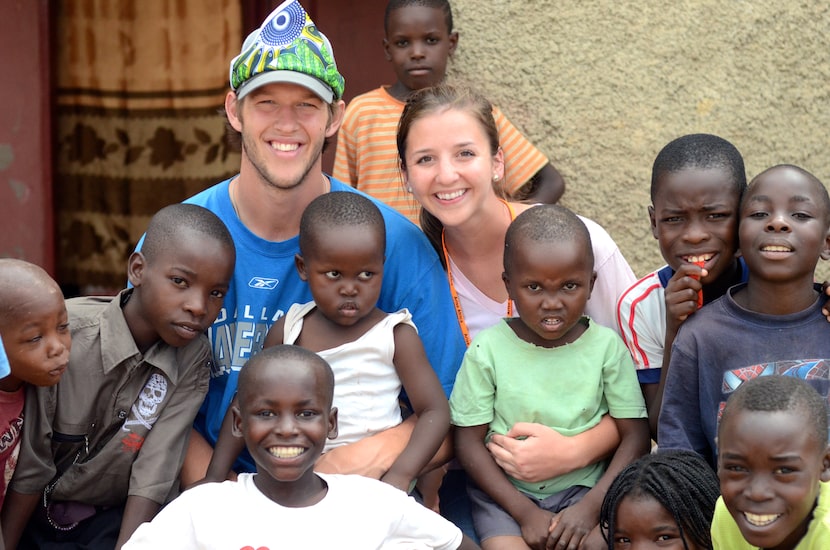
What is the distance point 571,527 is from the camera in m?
3.37

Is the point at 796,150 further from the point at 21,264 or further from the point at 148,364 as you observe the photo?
the point at 21,264

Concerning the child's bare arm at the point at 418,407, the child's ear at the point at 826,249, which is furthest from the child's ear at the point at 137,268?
the child's ear at the point at 826,249

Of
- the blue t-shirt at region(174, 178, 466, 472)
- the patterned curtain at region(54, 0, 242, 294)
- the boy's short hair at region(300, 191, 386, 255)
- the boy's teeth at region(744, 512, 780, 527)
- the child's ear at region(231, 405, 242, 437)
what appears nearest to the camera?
the boy's teeth at region(744, 512, 780, 527)

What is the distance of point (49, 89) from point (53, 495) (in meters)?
2.44

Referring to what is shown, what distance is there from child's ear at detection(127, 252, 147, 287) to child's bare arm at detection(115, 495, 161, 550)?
647mm

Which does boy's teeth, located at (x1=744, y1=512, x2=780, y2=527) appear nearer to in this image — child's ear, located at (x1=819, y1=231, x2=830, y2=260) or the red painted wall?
child's ear, located at (x1=819, y1=231, x2=830, y2=260)

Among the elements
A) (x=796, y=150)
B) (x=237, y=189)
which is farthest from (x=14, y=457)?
(x=796, y=150)

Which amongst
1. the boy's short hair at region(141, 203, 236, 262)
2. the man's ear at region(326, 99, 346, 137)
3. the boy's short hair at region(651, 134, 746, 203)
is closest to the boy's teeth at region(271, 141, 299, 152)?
the man's ear at region(326, 99, 346, 137)

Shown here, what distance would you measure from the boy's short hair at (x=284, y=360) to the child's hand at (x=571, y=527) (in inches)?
30.2

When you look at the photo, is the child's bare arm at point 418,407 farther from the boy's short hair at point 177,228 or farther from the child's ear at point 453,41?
the child's ear at point 453,41

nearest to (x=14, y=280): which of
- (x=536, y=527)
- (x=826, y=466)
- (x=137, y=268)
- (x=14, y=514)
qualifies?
(x=137, y=268)

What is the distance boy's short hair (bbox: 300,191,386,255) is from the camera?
3580 millimetres

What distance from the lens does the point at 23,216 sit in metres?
5.24

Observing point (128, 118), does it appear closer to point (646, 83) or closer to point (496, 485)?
point (646, 83)
